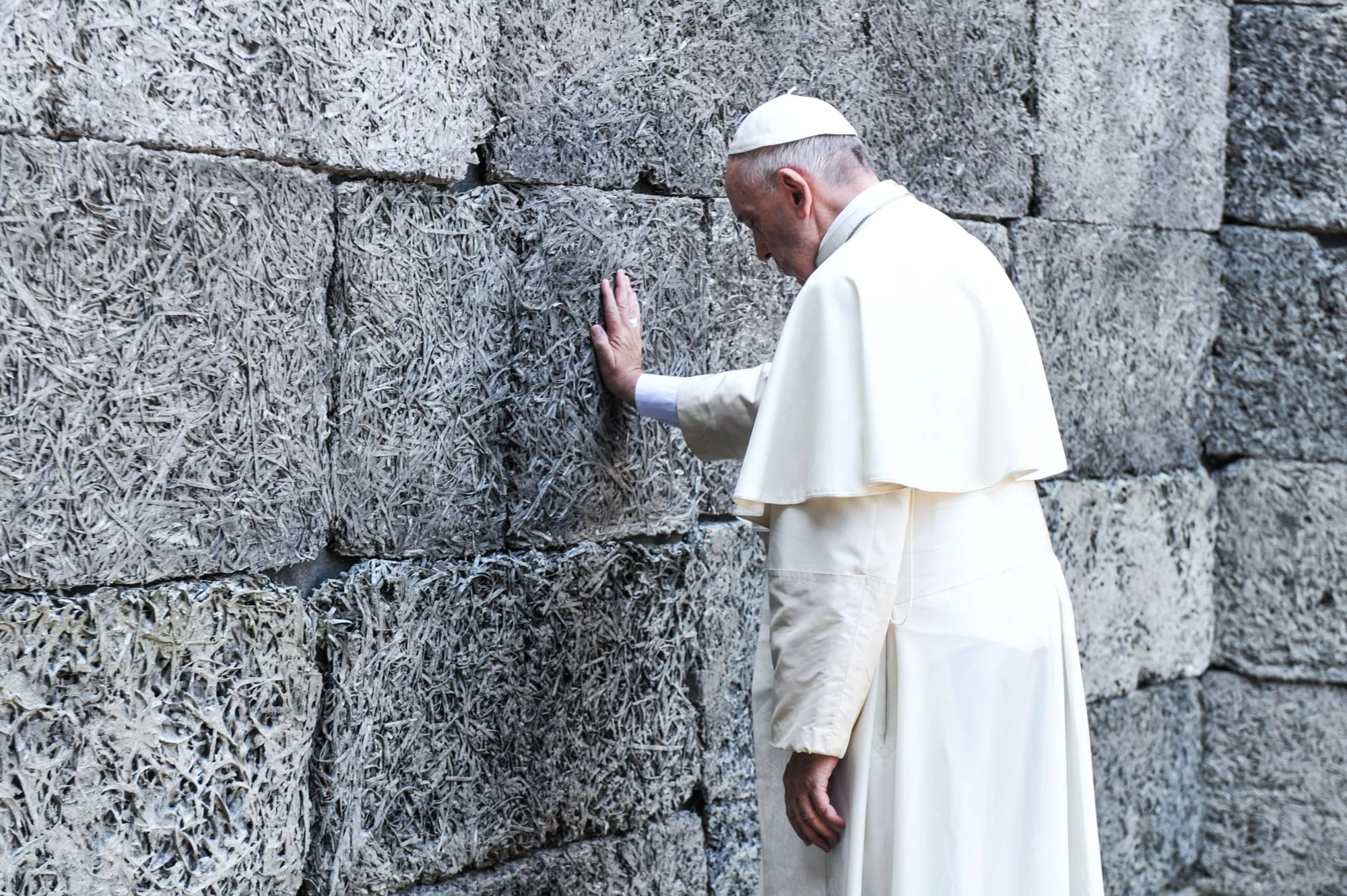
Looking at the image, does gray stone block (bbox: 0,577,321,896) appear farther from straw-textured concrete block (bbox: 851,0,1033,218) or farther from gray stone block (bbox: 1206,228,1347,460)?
gray stone block (bbox: 1206,228,1347,460)

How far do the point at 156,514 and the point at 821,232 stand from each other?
123 centimetres

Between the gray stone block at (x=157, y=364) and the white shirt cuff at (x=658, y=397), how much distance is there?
0.66m

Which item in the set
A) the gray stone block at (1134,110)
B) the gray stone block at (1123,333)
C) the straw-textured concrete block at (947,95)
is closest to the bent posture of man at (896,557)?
the straw-textured concrete block at (947,95)

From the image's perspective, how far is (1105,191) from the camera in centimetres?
429

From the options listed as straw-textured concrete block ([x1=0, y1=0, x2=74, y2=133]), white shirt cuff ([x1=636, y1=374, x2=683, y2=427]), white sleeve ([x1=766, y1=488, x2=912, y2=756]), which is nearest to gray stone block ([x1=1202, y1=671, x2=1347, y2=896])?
white shirt cuff ([x1=636, y1=374, x2=683, y2=427])

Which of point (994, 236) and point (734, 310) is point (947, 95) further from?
point (734, 310)

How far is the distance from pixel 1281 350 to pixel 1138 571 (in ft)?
2.93

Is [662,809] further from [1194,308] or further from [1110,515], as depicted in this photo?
[1194,308]

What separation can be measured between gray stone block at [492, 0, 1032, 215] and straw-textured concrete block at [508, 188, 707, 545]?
8 cm

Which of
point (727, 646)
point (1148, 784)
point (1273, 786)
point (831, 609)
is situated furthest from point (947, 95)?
point (1273, 786)

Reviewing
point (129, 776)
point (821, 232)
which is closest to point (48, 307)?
point (129, 776)

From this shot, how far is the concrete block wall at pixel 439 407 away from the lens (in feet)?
6.99

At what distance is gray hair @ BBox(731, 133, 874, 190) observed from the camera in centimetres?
256

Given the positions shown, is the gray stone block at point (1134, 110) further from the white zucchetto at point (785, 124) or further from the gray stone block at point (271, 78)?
the gray stone block at point (271, 78)
